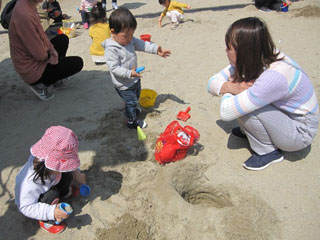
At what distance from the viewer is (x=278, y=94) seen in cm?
185

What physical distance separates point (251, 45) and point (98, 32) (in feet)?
10.8

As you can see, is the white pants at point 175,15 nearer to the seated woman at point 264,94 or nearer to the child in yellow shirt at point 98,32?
the child in yellow shirt at point 98,32

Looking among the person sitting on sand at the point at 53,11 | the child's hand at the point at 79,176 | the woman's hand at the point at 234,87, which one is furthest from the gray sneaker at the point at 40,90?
the person sitting on sand at the point at 53,11

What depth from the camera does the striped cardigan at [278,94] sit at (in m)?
1.83

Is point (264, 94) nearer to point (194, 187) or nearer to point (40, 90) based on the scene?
point (194, 187)

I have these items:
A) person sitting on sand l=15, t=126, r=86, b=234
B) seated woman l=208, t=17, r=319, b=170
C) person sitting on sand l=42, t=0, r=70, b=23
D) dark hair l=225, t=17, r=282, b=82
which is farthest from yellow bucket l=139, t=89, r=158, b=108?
person sitting on sand l=42, t=0, r=70, b=23

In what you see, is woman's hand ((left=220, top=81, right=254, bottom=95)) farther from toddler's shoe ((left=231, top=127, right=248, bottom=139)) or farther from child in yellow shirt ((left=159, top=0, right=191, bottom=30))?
child in yellow shirt ((left=159, top=0, right=191, bottom=30))

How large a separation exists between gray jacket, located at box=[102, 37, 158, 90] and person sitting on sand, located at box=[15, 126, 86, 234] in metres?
0.95

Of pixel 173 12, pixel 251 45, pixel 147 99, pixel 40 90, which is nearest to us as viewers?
pixel 251 45

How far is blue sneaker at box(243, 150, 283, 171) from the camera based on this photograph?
225cm

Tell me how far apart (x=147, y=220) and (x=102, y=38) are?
3.43m

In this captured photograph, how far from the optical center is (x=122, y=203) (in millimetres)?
2066

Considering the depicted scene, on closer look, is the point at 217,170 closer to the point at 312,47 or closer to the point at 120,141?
the point at 120,141

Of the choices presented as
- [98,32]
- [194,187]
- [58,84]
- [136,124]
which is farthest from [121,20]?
[98,32]
